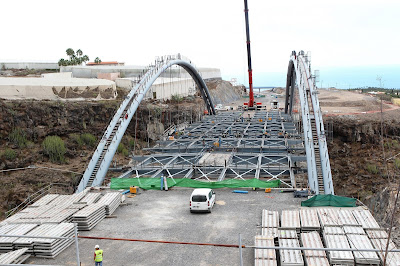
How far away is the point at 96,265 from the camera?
17.0 meters

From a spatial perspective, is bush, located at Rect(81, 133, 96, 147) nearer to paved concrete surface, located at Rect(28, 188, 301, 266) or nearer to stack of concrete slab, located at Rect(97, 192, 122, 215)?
paved concrete surface, located at Rect(28, 188, 301, 266)

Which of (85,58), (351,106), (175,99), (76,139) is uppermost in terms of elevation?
(85,58)

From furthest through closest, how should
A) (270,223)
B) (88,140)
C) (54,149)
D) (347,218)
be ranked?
(88,140) < (54,149) < (270,223) < (347,218)

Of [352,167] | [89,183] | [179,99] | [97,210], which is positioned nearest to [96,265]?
[97,210]

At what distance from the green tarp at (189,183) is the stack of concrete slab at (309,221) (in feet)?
22.6

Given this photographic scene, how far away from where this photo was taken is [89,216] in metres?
22.6

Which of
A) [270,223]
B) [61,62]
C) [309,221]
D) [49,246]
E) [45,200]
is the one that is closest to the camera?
[49,246]

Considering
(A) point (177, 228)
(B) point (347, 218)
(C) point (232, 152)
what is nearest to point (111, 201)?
(A) point (177, 228)

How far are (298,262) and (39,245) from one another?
12173 millimetres

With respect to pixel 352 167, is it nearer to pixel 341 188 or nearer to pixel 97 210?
pixel 341 188

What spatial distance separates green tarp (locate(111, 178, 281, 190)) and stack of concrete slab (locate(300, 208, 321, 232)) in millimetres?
6893

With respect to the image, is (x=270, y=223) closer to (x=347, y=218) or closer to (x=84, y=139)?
(x=347, y=218)

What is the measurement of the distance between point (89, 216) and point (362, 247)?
14.5m

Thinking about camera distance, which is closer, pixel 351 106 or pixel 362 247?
pixel 362 247
